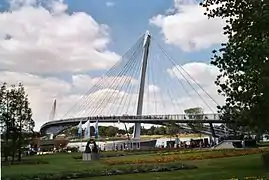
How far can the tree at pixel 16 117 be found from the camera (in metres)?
33.3

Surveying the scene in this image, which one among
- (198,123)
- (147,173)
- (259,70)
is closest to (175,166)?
(147,173)

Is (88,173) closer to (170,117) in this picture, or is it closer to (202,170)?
(202,170)

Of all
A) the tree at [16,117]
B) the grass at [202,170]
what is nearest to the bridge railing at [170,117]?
the tree at [16,117]

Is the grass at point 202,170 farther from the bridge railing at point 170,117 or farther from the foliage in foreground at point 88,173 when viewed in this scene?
the bridge railing at point 170,117

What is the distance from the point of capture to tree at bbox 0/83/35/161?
33312mm

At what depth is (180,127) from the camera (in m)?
76.4

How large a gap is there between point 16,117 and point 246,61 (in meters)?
21.6

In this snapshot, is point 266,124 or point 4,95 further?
point 4,95

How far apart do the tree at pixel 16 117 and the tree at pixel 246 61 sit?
59.0 ft

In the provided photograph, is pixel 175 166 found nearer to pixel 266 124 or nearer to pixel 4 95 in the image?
pixel 266 124

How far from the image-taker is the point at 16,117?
34438 millimetres

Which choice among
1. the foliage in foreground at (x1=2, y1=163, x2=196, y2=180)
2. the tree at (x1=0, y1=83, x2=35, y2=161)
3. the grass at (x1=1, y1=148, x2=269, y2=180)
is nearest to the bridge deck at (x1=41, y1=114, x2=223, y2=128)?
the tree at (x1=0, y1=83, x2=35, y2=161)

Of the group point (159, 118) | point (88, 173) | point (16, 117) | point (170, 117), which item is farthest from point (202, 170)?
point (159, 118)

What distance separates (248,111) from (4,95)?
20417mm
